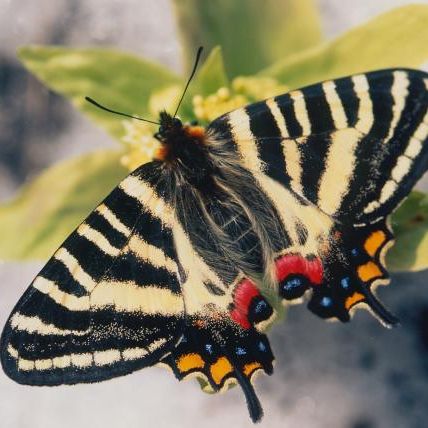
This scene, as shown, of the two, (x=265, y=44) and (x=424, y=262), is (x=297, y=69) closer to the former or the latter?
(x=265, y=44)

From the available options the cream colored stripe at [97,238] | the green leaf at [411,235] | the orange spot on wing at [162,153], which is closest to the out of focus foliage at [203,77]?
the green leaf at [411,235]

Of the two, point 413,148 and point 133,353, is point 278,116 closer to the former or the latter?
point 413,148

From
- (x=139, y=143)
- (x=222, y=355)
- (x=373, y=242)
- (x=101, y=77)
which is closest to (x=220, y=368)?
(x=222, y=355)

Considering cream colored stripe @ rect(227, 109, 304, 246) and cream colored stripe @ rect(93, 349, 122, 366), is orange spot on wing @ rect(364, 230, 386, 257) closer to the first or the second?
cream colored stripe @ rect(227, 109, 304, 246)

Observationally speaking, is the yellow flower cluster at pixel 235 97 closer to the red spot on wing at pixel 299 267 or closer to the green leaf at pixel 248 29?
the green leaf at pixel 248 29

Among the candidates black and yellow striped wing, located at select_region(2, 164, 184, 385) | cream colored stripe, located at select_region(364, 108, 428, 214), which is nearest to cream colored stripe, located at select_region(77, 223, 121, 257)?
black and yellow striped wing, located at select_region(2, 164, 184, 385)
